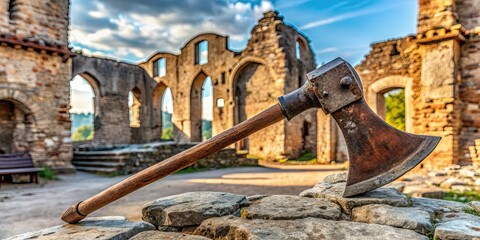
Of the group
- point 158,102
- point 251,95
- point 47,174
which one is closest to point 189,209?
point 47,174

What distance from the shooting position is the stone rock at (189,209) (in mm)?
1785

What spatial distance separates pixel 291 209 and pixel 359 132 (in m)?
0.59

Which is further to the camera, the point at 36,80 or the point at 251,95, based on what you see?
the point at 251,95

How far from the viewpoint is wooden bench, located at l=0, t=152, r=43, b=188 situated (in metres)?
6.99

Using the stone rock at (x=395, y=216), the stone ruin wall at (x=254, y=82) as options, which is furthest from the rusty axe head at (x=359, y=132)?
the stone ruin wall at (x=254, y=82)

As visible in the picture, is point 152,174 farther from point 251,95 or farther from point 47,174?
point 251,95

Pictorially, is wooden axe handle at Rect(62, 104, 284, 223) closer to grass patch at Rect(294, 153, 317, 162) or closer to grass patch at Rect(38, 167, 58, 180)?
grass patch at Rect(38, 167, 58, 180)

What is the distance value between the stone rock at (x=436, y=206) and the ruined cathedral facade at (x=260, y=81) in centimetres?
662

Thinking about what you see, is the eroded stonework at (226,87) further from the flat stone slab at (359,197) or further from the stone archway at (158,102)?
the flat stone slab at (359,197)

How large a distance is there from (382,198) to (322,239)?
24.6 inches

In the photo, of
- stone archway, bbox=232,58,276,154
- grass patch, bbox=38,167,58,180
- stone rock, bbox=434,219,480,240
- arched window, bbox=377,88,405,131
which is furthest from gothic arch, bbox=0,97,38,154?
arched window, bbox=377,88,405,131

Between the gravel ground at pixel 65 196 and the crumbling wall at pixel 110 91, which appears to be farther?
the crumbling wall at pixel 110 91

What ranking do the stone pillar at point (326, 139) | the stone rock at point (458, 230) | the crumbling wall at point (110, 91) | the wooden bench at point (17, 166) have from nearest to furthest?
the stone rock at point (458, 230) < the wooden bench at point (17, 166) < the stone pillar at point (326, 139) < the crumbling wall at point (110, 91)

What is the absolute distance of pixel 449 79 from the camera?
7465 mm
